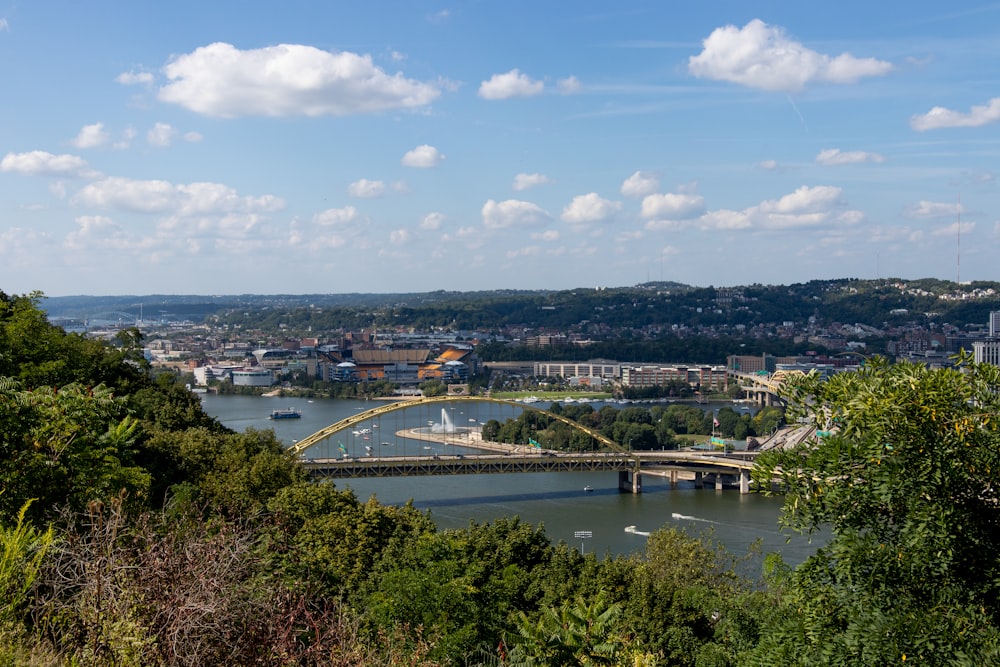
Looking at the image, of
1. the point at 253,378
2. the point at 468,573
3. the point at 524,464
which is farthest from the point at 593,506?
the point at 253,378

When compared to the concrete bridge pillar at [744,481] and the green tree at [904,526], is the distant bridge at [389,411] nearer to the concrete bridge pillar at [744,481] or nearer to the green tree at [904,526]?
the concrete bridge pillar at [744,481]

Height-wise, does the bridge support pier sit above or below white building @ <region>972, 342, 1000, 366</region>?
below

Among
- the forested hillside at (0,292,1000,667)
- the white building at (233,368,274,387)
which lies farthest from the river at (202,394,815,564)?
the white building at (233,368,274,387)

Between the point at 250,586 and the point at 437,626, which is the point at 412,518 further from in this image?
the point at 250,586

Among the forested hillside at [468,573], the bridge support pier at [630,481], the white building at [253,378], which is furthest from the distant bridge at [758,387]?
the forested hillside at [468,573]

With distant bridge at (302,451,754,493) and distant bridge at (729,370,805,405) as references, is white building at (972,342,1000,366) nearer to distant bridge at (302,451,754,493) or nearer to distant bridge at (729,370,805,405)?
distant bridge at (729,370,805,405)

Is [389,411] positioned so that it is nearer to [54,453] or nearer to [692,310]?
[54,453]

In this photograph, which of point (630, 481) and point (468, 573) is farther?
point (630, 481)

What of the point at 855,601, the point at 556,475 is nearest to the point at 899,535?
the point at 855,601
